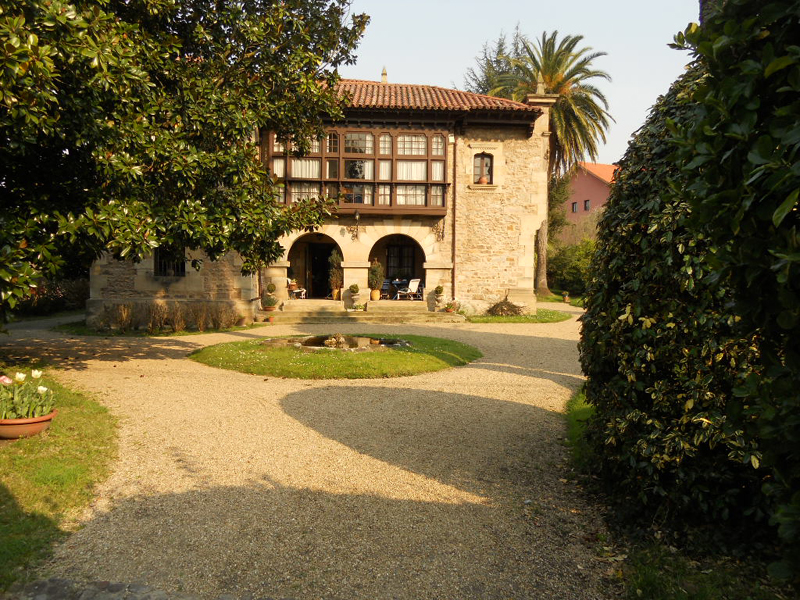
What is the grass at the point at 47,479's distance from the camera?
11.7 feet

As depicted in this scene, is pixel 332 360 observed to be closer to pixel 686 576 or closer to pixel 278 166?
pixel 686 576

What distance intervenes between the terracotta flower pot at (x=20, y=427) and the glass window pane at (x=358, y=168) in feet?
49.8

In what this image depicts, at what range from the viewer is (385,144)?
19.5m

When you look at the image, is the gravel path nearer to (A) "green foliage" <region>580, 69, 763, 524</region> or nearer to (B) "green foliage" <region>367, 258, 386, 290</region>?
(A) "green foliage" <region>580, 69, 763, 524</region>

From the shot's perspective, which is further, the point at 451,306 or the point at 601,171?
the point at 601,171

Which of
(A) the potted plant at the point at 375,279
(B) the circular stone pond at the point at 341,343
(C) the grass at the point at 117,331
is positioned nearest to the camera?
(B) the circular stone pond at the point at 341,343

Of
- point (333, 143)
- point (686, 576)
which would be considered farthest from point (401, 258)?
point (686, 576)

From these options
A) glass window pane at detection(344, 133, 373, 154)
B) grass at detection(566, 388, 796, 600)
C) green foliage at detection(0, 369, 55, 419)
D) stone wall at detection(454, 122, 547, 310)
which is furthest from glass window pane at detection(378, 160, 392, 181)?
grass at detection(566, 388, 796, 600)

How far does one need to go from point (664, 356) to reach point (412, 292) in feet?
55.4

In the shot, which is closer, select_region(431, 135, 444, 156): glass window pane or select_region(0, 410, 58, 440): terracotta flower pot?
select_region(0, 410, 58, 440): terracotta flower pot

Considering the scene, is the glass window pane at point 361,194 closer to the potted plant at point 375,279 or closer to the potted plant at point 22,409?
the potted plant at point 375,279

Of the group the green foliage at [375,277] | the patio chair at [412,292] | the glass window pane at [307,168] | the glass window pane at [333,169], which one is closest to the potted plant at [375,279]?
the green foliage at [375,277]

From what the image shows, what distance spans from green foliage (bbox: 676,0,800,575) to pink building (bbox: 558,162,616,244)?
3556 centimetres

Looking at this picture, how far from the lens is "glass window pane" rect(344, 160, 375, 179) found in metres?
19.4
